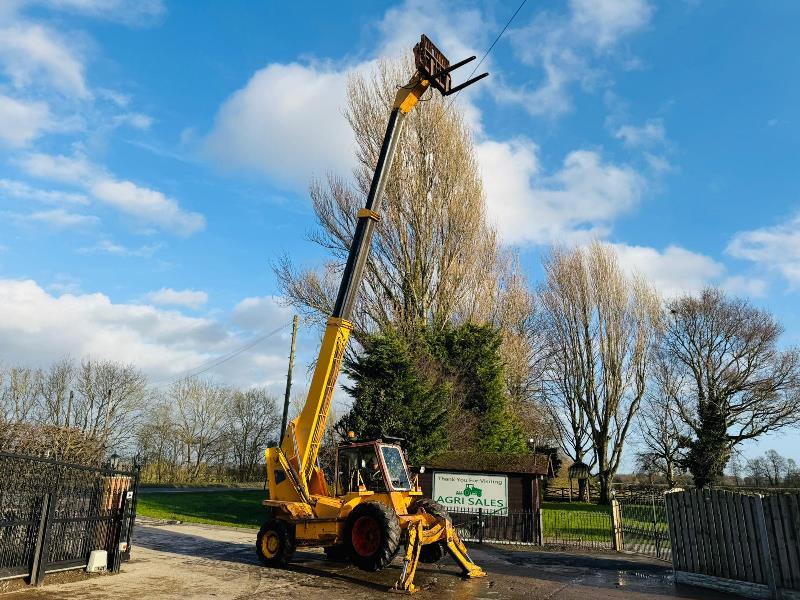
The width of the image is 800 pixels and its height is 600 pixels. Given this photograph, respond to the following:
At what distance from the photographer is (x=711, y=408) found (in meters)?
30.7

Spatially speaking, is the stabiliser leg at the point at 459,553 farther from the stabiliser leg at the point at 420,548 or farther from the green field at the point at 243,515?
the green field at the point at 243,515

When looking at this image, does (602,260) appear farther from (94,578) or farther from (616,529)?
(94,578)

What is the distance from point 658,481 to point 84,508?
1467 inches

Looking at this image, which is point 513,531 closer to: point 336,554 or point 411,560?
point 336,554

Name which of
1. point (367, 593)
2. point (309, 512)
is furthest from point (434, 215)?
point (367, 593)

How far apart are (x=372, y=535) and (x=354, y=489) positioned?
1318 millimetres

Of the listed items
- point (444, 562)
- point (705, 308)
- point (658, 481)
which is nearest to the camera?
point (444, 562)

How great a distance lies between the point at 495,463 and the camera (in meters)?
18.1

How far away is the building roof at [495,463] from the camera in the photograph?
17.6 meters

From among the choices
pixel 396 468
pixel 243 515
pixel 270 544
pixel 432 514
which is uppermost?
pixel 396 468

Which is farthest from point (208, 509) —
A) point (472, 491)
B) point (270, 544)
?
point (270, 544)

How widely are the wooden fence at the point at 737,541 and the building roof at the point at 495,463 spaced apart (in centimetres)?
658

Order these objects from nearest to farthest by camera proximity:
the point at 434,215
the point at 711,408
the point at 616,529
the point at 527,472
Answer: the point at 616,529
the point at 527,472
the point at 434,215
the point at 711,408

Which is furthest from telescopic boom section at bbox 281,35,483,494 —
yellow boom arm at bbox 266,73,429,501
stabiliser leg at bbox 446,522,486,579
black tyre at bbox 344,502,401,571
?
stabiliser leg at bbox 446,522,486,579
